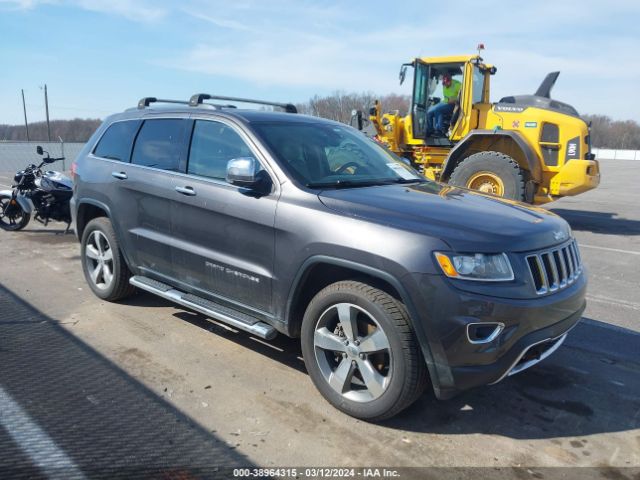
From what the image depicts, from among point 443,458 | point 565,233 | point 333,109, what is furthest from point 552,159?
point 333,109

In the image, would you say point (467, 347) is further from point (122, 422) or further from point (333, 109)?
point (333, 109)

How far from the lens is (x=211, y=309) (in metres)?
3.92

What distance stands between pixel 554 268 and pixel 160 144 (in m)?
3.32

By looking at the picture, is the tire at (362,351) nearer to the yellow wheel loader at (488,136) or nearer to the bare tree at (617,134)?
the yellow wheel loader at (488,136)

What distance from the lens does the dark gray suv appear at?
2.82m

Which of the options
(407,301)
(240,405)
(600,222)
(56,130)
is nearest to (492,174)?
(600,222)

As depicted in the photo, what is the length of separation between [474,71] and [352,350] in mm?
8831

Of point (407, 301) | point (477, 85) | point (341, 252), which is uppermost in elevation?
point (477, 85)

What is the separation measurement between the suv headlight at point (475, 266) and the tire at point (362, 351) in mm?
372

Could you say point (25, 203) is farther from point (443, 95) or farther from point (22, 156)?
point (22, 156)

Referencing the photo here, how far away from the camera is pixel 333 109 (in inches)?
924

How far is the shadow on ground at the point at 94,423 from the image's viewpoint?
269 centimetres

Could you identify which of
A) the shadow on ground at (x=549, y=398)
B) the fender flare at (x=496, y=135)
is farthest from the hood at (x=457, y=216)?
the fender flare at (x=496, y=135)

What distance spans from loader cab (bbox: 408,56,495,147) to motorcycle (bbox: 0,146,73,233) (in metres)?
6.98
